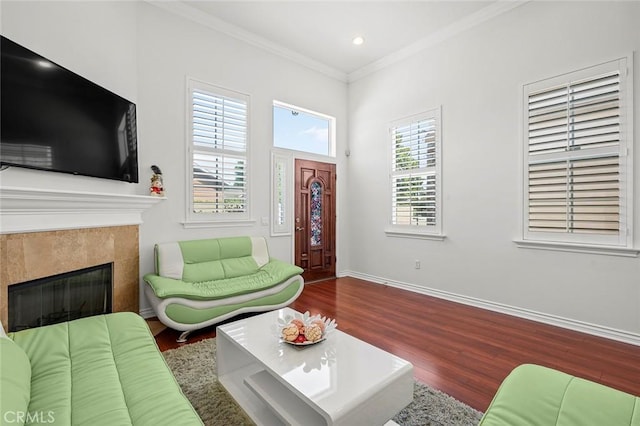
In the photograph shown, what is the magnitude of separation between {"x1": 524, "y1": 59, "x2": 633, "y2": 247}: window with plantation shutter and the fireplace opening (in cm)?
430

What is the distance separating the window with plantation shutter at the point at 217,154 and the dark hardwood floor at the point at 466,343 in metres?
1.51

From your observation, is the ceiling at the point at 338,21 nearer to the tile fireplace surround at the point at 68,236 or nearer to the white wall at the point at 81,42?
the white wall at the point at 81,42

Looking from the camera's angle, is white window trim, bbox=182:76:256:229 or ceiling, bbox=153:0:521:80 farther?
white window trim, bbox=182:76:256:229

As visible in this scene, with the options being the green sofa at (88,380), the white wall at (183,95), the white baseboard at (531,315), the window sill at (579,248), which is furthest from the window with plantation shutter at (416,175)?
the green sofa at (88,380)

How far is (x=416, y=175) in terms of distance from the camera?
4418 mm

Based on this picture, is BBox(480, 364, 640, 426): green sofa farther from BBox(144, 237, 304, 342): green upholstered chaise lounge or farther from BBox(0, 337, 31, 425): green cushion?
BBox(144, 237, 304, 342): green upholstered chaise lounge

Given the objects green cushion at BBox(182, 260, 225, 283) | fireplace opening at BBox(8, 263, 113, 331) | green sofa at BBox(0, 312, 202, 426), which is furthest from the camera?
green cushion at BBox(182, 260, 225, 283)

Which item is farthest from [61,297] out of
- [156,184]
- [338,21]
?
[338,21]

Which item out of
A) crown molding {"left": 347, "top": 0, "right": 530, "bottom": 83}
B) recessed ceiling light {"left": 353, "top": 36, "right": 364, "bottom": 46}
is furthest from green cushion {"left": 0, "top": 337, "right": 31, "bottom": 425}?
crown molding {"left": 347, "top": 0, "right": 530, "bottom": 83}

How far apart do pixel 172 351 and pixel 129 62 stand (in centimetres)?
283

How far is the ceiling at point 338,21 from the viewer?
3.52 m

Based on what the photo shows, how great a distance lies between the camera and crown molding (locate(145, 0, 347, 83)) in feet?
11.6

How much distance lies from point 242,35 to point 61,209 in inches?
121

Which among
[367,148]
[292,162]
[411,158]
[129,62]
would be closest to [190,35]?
[129,62]
